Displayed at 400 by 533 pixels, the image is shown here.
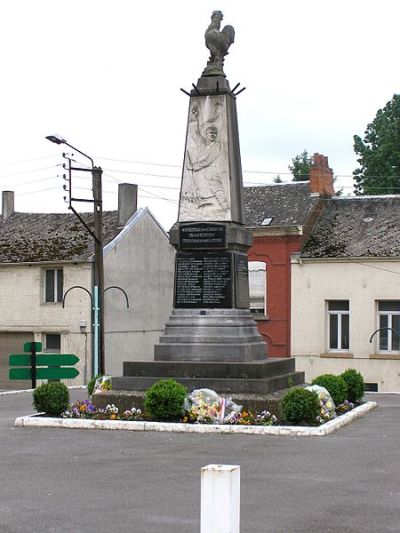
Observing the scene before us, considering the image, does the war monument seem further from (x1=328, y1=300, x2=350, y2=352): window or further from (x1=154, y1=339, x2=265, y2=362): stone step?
(x1=328, y1=300, x2=350, y2=352): window

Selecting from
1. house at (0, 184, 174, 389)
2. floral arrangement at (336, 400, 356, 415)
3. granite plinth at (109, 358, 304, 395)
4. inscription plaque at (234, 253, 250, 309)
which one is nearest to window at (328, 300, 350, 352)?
house at (0, 184, 174, 389)

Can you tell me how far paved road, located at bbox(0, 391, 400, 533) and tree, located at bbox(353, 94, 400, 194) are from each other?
36214mm

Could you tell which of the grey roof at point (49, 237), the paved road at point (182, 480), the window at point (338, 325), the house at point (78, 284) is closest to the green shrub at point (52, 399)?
the paved road at point (182, 480)

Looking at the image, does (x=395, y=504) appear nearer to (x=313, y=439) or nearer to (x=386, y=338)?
(x=313, y=439)

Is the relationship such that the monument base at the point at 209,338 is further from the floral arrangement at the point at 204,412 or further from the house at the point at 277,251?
the house at the point at 277,251

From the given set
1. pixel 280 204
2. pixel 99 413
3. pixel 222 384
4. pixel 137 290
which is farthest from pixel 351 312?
pixel 99 413

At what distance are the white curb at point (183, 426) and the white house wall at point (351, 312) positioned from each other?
20.3m

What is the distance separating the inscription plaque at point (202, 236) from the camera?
17.4m

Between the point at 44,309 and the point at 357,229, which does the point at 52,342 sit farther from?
the point at 357,229

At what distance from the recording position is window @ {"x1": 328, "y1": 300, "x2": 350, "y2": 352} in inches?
1459

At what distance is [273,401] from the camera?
600 inches

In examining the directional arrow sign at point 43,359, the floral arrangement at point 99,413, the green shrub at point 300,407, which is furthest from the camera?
the directional arrow sign at point 43,359

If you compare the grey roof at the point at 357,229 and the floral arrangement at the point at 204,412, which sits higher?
the grey roof at the point at 357,229

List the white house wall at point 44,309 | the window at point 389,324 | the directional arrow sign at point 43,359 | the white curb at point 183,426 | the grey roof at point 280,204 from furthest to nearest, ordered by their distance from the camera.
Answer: the white house wall at point 44,309 → the grey roof at point 280,204 → the window at point 389,324 → the directional arrow sign at point 43,359 → the white curb at point 183,426
